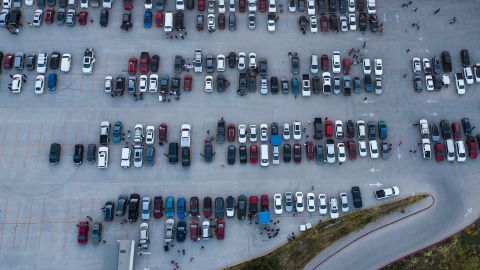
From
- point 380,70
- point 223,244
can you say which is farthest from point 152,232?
point 380,70

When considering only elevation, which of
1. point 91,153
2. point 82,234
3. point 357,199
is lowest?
point 82,234

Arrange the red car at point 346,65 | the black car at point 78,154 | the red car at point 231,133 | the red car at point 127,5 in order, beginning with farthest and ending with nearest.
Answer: the red car at point 127,5 → the red car at point 346,65 → the red car at point 231,133 → the black car at point 78,154

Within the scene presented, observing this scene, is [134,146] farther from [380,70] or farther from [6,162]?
[380,70]

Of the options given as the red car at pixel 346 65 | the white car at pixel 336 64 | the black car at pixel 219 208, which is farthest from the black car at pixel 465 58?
the black car at pixel 219 208

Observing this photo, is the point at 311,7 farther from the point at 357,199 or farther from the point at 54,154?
the point at 54,154

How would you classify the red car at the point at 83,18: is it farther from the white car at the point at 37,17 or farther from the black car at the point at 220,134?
the black car at the point at 220,134

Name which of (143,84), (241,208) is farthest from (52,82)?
(241,208)
